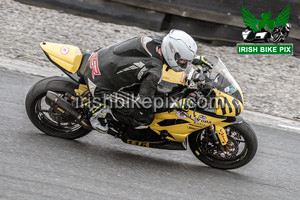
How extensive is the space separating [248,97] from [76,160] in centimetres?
364

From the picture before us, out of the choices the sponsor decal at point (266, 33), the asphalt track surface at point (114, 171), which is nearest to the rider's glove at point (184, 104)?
the asphalt track surface at point (114, 171)

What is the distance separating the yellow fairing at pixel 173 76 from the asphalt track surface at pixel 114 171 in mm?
1097

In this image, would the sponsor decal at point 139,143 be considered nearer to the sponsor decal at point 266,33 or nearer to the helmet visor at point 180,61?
the helmet visor at point 180,61

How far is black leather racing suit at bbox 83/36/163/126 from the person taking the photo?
426 centimetres

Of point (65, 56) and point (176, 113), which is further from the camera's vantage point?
point (65, 56)

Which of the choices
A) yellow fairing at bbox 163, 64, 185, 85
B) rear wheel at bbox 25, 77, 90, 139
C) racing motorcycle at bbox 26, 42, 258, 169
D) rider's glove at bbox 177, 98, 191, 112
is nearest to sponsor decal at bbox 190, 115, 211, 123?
racing motorcycle at bbox 26, 42, 258, 169

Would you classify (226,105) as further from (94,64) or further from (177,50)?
(94,64)

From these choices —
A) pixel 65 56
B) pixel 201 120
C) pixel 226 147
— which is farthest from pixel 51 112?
pixel 226 147

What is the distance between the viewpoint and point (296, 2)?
801 cm

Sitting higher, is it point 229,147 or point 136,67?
point 136,67

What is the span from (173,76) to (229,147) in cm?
113

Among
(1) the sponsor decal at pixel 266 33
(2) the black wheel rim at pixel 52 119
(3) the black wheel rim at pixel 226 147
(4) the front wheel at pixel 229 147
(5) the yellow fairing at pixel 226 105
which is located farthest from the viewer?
(1) the sponsor decal at pixel 266 33

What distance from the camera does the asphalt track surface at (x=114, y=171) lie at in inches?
166

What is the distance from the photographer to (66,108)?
15.9 ft
